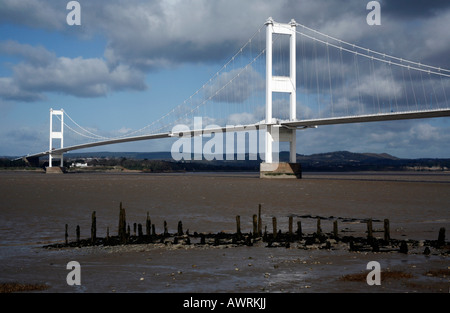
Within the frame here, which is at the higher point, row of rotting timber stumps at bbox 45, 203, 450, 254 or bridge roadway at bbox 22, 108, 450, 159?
bridge roadway at bbox 22, 108, 450, 159

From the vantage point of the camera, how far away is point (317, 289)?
28.3 ft

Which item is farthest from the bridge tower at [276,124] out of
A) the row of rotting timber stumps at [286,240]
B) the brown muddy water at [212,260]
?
the row of rotting timber stumps at [286,240]

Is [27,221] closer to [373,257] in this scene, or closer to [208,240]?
[208,240]

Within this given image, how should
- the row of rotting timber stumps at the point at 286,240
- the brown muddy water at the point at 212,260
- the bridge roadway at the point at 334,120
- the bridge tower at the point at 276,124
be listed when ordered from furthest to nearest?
the bridge tower at the point at 276,124 < the bridge roadway at the point at 334,120 < the row of rotting timber stumps at the point at 286,240 < the brown muddy water at the point at 212,260

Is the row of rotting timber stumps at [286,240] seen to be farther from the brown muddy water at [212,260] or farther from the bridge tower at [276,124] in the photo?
the bridge tower at [276,124]

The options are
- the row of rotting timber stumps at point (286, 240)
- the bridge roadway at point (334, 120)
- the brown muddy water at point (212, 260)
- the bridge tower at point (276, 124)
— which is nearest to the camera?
the brown muddy water at point (212, 260)

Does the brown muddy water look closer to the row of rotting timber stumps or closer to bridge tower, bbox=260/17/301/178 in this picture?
the row of rotting timber stumps

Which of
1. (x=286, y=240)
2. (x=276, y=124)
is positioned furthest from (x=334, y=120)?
(x=286, y=240)

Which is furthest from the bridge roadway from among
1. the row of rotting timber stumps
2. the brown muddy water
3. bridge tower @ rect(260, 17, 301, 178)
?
the row of rotting timber stumps

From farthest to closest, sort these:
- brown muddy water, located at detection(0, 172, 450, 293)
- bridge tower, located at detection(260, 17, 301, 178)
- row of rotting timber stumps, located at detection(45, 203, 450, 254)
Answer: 1. bridge tower, located at detection(260, 17, 301, 178)
2. row of rotting timber stumps, located at detection(45, 203, 450, 254)
3. brown muddy water, located at detection(0, 172, 450, 293)

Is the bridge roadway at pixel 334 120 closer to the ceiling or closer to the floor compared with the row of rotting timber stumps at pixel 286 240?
closer to the ceiling
